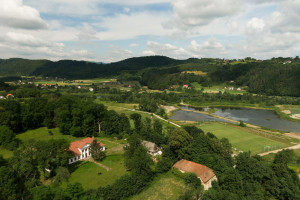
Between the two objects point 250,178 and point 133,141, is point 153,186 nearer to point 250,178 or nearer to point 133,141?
point 133,141

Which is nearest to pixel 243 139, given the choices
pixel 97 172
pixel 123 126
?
pixel 123 126

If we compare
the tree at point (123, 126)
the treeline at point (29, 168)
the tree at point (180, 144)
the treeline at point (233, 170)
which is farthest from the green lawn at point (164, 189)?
the tree at point (123, 126)

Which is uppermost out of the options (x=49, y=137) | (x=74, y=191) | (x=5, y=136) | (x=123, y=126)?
(x=74, y=191)

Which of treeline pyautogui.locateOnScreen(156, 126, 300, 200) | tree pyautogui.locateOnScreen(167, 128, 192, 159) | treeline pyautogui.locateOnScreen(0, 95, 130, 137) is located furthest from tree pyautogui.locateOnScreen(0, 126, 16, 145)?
tree pyautogui.locateOnScreen(167, 128, 192, 159)

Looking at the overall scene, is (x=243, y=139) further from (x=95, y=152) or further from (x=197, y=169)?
(x=95, y=152)

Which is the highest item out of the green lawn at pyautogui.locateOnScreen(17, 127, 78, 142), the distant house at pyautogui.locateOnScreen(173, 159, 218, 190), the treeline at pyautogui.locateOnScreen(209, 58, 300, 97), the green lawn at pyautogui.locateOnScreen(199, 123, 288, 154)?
the treeline at pyautogui.locateOnScreen(209, 58, 300, 97)

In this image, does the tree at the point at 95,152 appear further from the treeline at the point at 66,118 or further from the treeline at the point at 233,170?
the treeline at the point at 66,118

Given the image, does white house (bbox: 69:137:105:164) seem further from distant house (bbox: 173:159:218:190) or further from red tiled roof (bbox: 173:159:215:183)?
distant house (bbox: 173:159:218:190)
